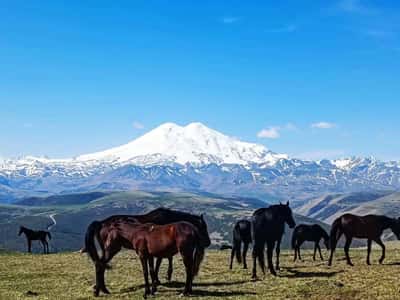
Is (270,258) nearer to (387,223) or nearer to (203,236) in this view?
(203,236)

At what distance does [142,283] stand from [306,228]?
16.0 metres

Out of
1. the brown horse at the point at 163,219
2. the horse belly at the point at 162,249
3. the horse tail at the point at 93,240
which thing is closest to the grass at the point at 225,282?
the horse tail at the point at 93,240

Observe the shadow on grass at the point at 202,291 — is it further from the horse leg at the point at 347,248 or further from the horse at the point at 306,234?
the horse at the point at 306,234

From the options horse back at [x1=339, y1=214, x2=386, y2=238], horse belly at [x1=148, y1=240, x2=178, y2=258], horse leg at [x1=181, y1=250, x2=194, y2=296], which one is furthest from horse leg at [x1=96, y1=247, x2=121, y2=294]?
horse back at [x1=339, y1=214, x2=386, y2=238]

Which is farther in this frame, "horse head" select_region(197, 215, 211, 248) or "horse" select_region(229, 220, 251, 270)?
"horse" select_region(229, 220, 251, 270)

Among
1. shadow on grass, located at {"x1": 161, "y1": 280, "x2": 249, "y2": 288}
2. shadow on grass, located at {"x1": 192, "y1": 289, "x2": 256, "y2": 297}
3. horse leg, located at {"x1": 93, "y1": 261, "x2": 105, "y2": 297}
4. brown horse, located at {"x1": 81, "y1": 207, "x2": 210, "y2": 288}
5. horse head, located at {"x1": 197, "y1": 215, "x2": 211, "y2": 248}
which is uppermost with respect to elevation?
brown horse, located at {"x1": 81, "y1": 207, "x2": 210, "y2": 288}

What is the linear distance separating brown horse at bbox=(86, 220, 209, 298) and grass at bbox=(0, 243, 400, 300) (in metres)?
1.00

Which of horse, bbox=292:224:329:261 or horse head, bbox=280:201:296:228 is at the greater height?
horse head, bbox=280:201:296:228

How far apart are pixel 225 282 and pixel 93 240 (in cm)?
658

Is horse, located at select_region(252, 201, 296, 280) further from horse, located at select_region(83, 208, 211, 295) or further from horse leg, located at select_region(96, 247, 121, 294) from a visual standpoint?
horse leg, located at select_region(96, 247, 121, 294)

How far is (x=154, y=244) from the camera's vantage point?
22219 millimetres

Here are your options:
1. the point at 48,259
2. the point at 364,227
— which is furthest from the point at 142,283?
the point at 48,259

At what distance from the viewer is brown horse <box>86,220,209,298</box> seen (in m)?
21.5

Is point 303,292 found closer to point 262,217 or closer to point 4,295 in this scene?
point 262,217
